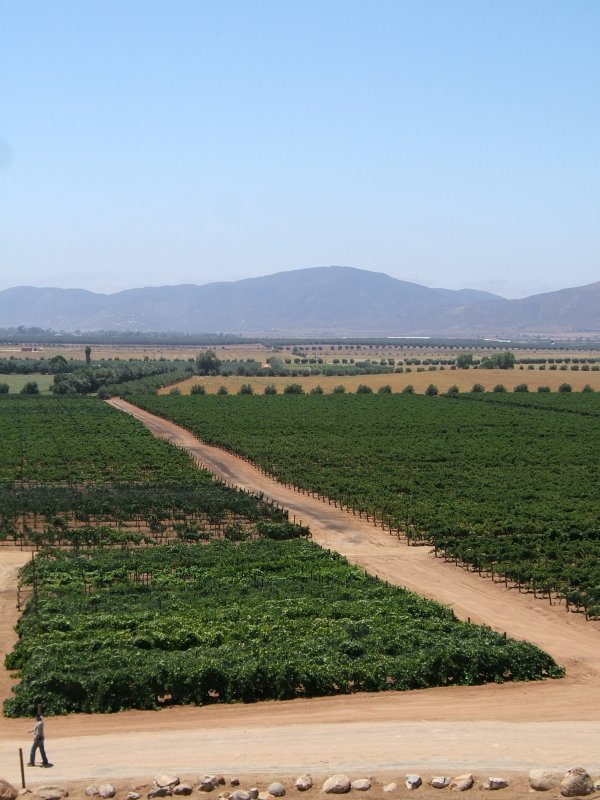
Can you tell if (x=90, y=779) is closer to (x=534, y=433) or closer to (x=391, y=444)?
(x=391, y=444)

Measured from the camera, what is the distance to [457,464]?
6172 centimetres

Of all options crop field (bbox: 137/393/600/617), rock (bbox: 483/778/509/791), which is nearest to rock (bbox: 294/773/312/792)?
rock (bbox: 483/778/509/791)

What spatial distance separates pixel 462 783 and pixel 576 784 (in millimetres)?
1964

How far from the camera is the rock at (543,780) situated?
18.2 m

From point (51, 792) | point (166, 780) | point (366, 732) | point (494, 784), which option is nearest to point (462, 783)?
point (494, 784)

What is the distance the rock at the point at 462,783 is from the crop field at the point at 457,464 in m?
14.0

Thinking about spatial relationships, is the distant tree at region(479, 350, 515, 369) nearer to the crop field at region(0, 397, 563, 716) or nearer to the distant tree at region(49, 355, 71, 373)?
the distant tree at region(49, 355, 71, 373)

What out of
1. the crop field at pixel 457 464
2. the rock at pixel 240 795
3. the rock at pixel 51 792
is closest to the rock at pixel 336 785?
the rock at pixel 240 795

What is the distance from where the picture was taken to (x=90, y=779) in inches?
734

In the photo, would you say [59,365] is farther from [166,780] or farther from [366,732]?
[166,780]

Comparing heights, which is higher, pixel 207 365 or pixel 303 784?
pixel 207 365

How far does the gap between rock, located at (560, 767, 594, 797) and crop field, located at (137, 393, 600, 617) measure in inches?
533

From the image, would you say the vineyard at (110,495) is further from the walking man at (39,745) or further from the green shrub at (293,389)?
the green shrub at (293,389)

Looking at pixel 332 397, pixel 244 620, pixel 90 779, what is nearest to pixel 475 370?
pixel 332 397
